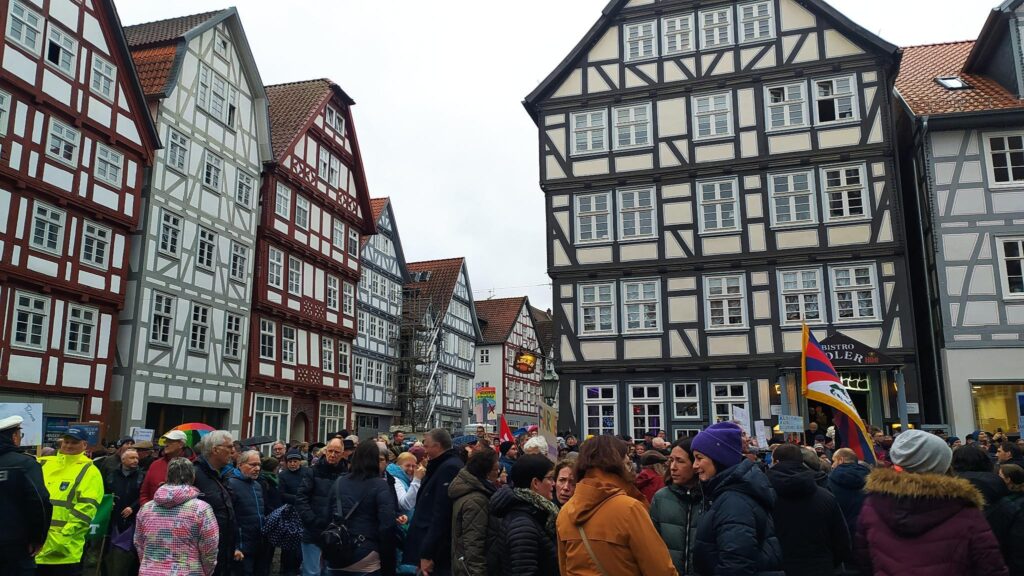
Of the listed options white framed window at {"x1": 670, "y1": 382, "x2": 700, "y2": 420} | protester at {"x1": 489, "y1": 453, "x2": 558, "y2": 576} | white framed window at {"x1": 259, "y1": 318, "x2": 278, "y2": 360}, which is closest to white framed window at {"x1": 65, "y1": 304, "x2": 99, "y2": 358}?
white framed window at {"x1": 259, "y1": 318, "x2": 278, "y2": 360}

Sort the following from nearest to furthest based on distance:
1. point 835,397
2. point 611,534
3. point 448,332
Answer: point 611,534 → point 835,397 → point 448,332

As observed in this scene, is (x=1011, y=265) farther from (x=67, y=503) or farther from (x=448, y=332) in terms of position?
(x=448, y=332)

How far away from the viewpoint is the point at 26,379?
63.7ft

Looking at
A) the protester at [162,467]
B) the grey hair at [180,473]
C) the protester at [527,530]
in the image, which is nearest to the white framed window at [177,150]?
the protester at [162,467]

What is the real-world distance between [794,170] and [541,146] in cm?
807

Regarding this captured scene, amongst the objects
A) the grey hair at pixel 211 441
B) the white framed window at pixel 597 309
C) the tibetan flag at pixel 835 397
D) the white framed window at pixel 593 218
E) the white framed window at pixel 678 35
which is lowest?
the grey hair at pixel 211 441

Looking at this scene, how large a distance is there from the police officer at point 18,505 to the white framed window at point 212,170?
21554 mm

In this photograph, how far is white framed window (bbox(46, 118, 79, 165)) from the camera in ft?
68.0

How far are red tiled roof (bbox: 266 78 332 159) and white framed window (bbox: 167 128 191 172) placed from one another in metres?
4.52

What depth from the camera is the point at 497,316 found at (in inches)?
2539

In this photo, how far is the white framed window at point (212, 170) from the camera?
26531mm

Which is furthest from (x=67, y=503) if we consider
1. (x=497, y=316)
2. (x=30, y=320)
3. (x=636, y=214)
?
(x=497, y=316)

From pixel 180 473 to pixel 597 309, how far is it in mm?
19861

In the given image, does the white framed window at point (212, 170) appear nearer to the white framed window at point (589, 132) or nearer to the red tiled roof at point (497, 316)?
the white framed window at point (589, 132)
